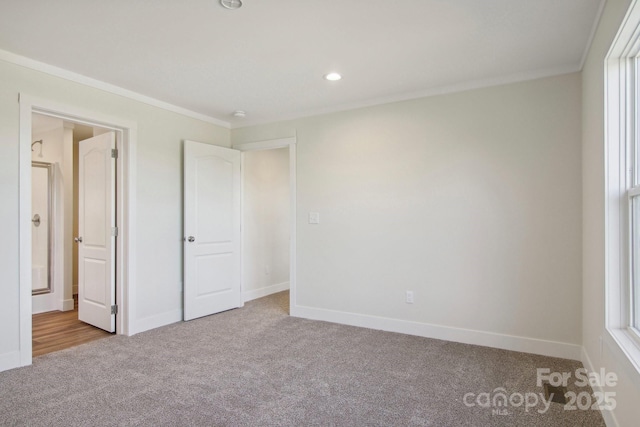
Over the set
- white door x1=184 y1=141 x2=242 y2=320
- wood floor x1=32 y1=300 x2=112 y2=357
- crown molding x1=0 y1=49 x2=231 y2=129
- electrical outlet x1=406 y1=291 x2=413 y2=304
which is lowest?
wood floor x1=32 y1=300 x2=112 y2=357

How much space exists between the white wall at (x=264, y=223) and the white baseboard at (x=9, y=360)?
98.3 inches

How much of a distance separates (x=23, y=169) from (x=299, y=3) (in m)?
2.51

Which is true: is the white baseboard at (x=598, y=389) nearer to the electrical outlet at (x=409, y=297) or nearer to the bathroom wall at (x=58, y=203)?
the electrical outlet at (x=409, y=297)

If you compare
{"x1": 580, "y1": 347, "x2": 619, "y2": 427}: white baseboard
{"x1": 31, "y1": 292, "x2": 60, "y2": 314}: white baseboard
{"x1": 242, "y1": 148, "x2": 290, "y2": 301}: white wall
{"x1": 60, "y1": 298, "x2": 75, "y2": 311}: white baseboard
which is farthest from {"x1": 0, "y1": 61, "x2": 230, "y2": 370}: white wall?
{"x1": 580, "y1": 347, "x2": 619, "y2": 427}: white baseboard

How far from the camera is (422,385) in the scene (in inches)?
101

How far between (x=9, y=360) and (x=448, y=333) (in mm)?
3653

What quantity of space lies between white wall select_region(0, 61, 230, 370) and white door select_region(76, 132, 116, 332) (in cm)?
28

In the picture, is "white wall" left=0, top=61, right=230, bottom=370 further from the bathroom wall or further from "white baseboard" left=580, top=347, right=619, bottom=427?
"white baseboard" left=580, top=347, right=619, bottom=427

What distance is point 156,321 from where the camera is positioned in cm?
395

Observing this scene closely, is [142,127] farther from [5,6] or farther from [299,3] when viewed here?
[299,3]

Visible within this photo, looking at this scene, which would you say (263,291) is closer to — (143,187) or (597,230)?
(143,187)

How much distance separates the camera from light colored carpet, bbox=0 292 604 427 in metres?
2.17

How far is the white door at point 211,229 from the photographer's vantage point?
166 inches

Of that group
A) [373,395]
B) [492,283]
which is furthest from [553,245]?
[373,395]
